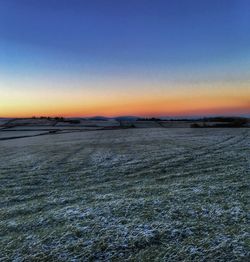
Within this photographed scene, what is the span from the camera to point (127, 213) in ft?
36.9

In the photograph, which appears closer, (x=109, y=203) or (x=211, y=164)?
(x=109, y=203)

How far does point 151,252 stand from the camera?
820 centimetres

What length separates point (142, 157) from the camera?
24.8 m

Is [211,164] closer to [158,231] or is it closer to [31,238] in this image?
[158,231]

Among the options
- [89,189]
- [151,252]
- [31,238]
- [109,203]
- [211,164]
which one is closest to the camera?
[151,252]

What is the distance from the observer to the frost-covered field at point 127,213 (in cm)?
838

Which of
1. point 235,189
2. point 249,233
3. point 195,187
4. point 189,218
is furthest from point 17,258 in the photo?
point 235,189

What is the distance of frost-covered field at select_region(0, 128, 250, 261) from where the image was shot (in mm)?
8383

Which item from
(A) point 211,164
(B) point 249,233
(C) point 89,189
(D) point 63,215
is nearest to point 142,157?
(A) point 211,164

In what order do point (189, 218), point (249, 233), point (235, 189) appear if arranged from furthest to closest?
point (235, 189) < point (189, 218) < point (249, 233)

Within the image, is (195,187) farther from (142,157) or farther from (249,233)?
(142,157)

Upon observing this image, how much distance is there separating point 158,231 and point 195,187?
580cm

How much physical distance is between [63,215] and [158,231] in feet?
14.2

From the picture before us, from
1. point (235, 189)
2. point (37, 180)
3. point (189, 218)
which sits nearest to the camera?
point (189, 218)
